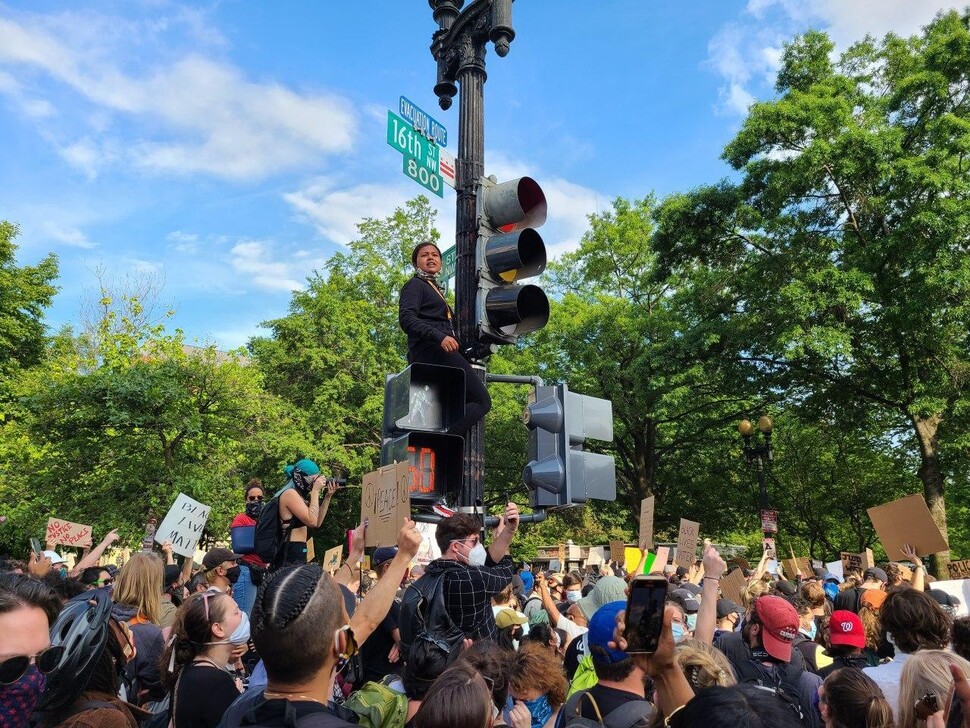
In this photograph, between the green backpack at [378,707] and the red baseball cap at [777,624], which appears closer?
the green backpack at [378,707]

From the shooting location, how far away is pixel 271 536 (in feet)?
17.7

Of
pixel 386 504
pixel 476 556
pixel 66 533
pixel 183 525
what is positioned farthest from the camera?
pixel 66 533

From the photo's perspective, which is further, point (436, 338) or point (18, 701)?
point (436, 338)

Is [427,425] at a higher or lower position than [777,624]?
higher

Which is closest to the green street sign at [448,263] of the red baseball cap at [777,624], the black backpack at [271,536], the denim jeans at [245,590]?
the black backpack at [271,536]

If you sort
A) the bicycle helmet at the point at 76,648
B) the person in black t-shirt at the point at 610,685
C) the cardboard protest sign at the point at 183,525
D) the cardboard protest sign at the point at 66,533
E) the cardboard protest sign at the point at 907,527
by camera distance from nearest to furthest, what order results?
the bicycle helmet at the point at 76,648 < the person in black t-shirt at the point at 610,685 < the cardboard protest sign at the point at 907,527 < the cardboard protest sign at the point at 183,525 < the cardboard protest sign at the point at 66,533

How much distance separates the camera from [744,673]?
15.1 ft

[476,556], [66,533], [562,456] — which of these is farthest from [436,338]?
[66,533]

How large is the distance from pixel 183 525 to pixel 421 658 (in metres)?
Result: 7.76

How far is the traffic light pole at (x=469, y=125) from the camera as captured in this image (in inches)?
217

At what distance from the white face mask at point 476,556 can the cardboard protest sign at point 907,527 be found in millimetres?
5598

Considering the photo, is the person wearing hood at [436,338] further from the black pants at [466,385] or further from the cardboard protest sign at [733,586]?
the cardboard protest sign at [733,586]

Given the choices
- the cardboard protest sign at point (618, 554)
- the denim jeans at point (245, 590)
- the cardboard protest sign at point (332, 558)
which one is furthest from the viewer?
the cardboard protest sign at point (618, 554)

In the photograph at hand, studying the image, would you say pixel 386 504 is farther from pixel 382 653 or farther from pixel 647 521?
pixel 647 521
